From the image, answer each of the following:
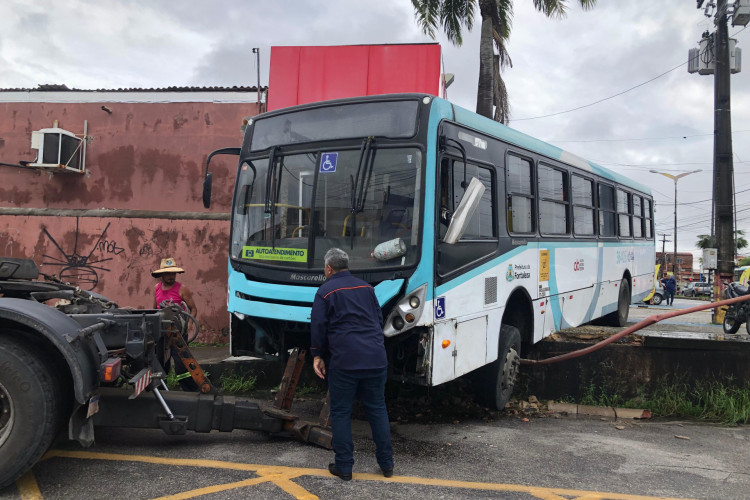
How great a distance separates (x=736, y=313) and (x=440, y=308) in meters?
7.55

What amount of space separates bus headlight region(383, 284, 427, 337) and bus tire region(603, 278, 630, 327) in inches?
294

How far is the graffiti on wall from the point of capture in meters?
11.4

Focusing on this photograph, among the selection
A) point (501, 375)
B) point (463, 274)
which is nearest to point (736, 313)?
point (501, 375)

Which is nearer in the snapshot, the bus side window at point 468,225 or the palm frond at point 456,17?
the bus side window at point 468,225

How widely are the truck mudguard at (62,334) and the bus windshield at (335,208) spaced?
1958 mm

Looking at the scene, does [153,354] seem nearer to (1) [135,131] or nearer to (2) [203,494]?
(2) [203,494]

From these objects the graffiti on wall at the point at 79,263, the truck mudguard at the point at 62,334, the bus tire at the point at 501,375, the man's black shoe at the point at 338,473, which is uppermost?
the graffiti on wall at the point at 79,263

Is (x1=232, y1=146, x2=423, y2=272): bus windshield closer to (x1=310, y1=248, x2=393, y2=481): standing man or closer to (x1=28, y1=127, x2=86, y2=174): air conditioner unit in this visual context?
(x1=310, y1=248, x2=393, y2=481): standing man

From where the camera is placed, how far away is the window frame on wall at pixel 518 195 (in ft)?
22.6

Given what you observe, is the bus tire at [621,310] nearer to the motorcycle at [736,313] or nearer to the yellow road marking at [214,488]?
the motorcycle at [736,313]

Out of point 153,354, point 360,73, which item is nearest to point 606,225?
point 360,73

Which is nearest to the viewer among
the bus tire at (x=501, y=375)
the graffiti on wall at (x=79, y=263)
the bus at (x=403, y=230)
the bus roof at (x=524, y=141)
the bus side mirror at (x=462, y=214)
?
the bus side mirror at (x=462, y=214)

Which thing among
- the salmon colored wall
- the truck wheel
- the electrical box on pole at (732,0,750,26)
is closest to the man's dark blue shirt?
the truck wheel

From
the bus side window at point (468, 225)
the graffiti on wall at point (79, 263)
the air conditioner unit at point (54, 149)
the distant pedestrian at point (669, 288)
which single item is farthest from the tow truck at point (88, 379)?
the distant pedestrian at point (669, 288)
